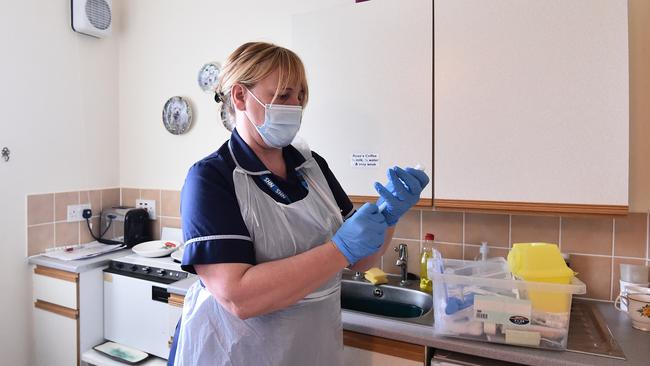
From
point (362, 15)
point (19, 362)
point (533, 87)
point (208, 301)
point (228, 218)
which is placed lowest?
point (19, 362)

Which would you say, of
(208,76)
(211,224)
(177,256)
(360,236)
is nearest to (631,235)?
(360,236)

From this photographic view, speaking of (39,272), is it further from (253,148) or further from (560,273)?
(560,273)

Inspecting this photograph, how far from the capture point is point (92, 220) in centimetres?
248

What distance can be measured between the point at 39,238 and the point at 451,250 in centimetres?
215

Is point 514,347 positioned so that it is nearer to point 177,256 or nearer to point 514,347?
point 514,347

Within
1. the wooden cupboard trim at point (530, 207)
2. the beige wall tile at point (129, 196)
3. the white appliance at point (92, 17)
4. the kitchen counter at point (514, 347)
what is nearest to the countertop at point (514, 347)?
the kitchen counter at point (514, 347)

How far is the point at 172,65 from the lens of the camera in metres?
2.45

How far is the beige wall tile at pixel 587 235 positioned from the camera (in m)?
1.45

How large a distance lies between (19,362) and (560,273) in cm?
261

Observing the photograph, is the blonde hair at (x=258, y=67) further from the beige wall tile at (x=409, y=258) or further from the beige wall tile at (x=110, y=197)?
the beige wall tile at (x=110, y=197)

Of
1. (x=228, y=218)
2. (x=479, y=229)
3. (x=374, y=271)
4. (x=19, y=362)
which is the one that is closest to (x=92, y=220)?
(x=19, y=362)

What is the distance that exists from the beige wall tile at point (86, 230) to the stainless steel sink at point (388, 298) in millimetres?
1659

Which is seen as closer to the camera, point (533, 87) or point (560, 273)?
point (560, 273)

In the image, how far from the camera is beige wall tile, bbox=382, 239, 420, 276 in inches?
69.8
